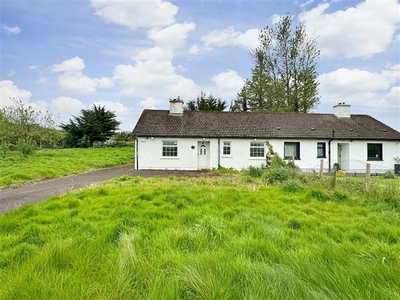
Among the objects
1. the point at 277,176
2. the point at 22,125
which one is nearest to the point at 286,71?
the point at 277,176

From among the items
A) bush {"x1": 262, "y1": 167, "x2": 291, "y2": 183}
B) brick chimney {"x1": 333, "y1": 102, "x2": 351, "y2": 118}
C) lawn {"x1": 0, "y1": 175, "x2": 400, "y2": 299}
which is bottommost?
lawn {"x1": 0, "y1": 175, "x2": 400, "y2": 299}

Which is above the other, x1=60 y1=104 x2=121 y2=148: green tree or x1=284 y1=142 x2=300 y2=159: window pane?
x1=60 y1=104 x2=121 y2=148: green tree

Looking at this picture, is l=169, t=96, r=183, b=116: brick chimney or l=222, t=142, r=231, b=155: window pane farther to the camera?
l=169, t=96, r=183, b=116: brick chimney

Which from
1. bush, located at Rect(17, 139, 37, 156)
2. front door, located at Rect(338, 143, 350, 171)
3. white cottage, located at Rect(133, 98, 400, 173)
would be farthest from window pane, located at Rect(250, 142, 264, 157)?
bush, located at Rect(17, 139, 37, 156)

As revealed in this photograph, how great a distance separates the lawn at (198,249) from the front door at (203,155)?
12.3 meters

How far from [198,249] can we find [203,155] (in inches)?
626

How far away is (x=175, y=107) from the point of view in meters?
21.0

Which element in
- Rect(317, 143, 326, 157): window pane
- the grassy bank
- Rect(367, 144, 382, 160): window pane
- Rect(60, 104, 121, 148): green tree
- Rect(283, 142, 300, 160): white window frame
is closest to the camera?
the grassy bank

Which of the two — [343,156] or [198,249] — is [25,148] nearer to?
[198,249]

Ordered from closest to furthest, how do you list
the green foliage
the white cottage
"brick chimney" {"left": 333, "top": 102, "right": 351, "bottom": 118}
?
1. the white cottage
2. "brick chimney" {"left": 333, "top": 102, "right": 351, "bottom": 118}
3. the green foliage

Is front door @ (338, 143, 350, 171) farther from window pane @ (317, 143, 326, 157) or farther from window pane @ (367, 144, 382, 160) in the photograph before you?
window pane @ (367, 144, 382, 160)

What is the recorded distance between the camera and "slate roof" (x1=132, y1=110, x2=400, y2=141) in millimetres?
19109

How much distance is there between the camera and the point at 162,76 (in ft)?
77.1

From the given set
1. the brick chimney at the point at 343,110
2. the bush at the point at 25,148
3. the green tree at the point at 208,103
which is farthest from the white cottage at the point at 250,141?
the green tree at the point at 208,103
